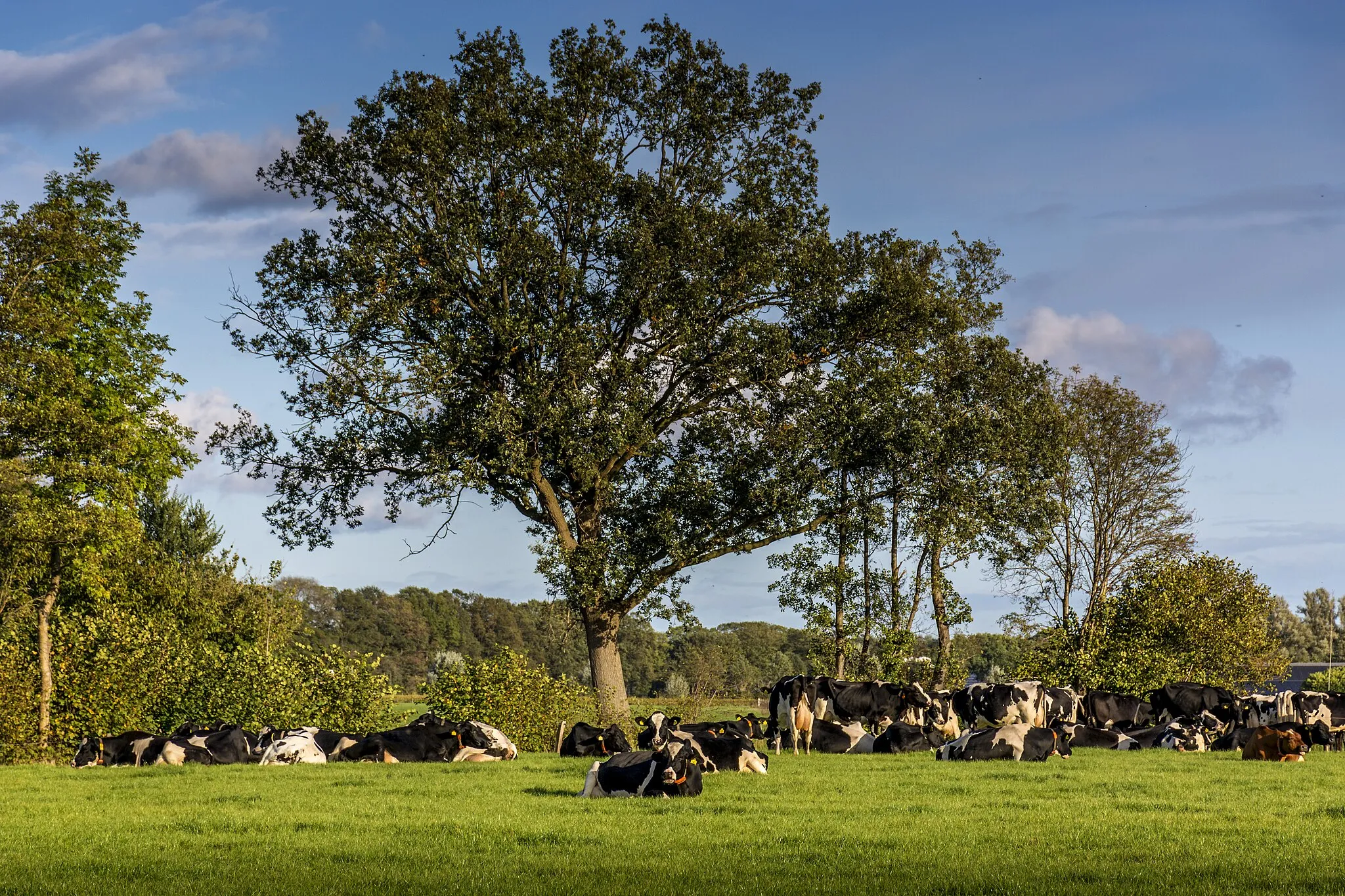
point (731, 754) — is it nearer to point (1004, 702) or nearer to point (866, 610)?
point (1004, 702)

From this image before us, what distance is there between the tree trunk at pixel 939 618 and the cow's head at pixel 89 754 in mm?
21385

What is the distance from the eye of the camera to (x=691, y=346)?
30.3 m

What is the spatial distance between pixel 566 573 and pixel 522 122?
11.4 m

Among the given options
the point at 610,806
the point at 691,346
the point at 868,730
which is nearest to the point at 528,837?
the point at 610,806

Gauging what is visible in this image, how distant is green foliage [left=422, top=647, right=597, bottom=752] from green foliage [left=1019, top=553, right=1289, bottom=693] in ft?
50.5

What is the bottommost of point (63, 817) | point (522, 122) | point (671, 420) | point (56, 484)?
point (63, 817)

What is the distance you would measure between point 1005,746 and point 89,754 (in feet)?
55.4

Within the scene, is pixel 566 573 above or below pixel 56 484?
below

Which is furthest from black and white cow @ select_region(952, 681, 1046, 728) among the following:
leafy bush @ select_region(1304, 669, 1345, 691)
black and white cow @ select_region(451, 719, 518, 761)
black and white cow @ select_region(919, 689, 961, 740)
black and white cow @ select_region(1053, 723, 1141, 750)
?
leafy bush @ select_region(1304, 669, 1345, 691)

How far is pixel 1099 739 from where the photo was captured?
79.8 feet

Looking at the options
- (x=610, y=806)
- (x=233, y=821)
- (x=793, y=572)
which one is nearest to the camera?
(x=233, y=821)

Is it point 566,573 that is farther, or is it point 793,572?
point 793,572

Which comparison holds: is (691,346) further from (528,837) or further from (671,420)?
(528,837)

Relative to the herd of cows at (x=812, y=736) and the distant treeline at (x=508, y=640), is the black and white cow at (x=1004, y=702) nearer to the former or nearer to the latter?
the herd of cows at (x=812, y=736)
